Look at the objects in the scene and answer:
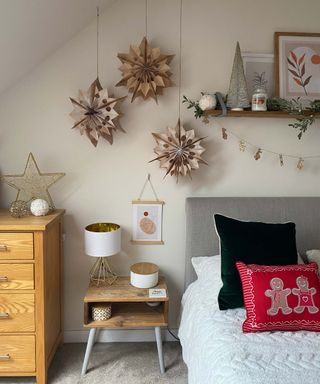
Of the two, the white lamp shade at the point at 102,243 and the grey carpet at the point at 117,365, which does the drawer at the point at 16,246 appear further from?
the grey carpet at the point at 117,365

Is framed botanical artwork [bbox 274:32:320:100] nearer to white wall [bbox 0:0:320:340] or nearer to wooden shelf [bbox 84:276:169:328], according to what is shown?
white wall [bbox 0:0:320:340]

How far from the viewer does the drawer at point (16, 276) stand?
1.97m

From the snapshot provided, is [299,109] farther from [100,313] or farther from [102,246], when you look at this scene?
[100,313]

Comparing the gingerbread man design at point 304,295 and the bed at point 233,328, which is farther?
the gingerbread man design at point 304,295

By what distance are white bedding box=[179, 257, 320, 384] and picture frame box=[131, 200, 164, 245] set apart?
2.15 feet

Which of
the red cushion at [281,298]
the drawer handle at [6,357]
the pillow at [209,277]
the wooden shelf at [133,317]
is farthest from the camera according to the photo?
the wooden shelf at [133,317]

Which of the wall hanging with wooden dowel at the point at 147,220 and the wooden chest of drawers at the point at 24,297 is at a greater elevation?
the wall hanging with wooden dowel at the point at 147,220

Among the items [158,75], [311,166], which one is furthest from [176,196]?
[311,166]

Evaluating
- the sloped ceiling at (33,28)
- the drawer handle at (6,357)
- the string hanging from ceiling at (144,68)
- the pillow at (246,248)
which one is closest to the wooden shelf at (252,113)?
the string hanging from ceiling at (144,68)

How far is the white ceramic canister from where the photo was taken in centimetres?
223

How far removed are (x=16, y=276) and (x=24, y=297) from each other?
0.13 metres

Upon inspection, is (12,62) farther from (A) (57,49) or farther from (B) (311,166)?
(B) (311,166)

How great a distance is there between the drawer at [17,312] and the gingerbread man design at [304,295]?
143 centimetres

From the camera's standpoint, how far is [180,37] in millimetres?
2365
